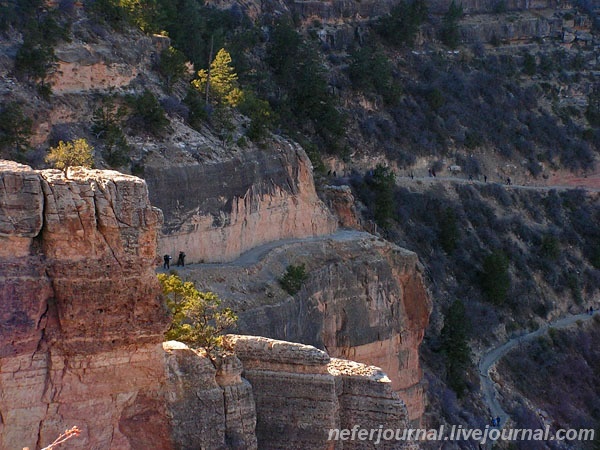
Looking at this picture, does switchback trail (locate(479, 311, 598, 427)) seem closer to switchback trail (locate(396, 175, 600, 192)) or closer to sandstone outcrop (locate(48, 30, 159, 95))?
switchback trail (locate(396, 175, 600, 192))

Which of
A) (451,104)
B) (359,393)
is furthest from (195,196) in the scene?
(451,104)

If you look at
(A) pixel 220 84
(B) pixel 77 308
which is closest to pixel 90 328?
(B) pixel 77 308

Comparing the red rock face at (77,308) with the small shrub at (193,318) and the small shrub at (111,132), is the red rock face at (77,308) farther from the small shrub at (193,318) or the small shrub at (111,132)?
the small shrub at (111,132)

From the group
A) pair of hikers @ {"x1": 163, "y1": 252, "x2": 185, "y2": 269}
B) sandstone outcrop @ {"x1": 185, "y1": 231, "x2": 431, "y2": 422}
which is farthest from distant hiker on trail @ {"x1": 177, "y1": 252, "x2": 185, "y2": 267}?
sandstone outcrop @ {"x1": 185, "y1": 231, "x2": 431, "y2": 422}

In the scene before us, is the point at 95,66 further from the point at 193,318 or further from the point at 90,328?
the point at 90,328

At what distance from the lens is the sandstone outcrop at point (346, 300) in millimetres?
45344

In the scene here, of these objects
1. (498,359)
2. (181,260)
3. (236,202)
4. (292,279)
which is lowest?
(498,359)

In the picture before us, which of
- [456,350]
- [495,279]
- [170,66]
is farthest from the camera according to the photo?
[495,279]

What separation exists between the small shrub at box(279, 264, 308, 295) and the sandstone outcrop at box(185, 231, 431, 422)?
282 mm

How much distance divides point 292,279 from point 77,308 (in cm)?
2357

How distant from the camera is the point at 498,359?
216 feet

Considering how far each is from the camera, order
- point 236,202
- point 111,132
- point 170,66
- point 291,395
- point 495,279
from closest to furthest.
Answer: point 291,395
point 111,132
point 236,202
point 170,66
point 495,279

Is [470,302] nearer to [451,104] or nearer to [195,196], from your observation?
[451,104]

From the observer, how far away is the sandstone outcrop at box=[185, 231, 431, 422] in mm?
45344
